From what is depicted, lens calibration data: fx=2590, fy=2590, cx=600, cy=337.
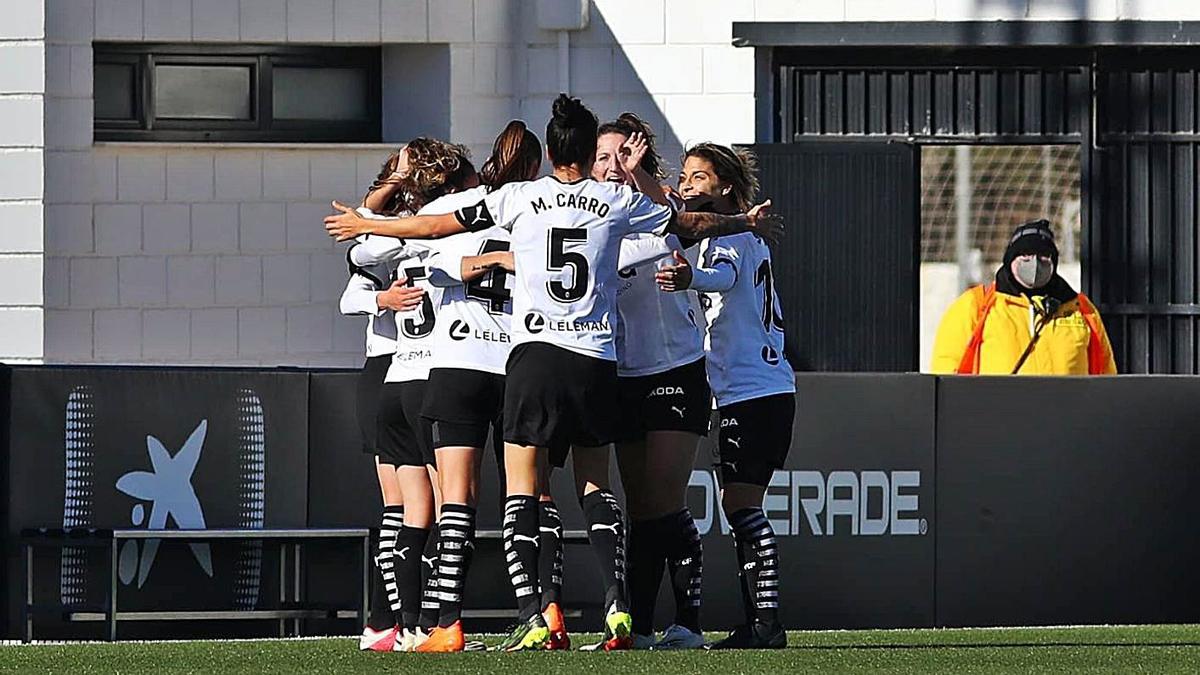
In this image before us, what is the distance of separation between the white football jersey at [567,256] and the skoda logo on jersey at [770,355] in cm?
76

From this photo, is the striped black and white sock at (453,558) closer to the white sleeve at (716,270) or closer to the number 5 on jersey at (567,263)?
the number 5 on jersey at (567,263)

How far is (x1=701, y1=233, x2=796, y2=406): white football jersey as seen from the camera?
8.72 metres

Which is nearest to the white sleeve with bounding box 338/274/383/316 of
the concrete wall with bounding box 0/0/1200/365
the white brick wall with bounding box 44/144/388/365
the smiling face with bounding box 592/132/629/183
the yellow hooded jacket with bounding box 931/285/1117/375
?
the smiling face with bounding box 592/132/629/183

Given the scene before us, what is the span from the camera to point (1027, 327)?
12.3 meters

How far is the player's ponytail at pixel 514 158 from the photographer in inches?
337

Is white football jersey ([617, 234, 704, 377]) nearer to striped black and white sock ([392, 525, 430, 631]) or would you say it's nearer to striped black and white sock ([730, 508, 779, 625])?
striped black and white sock ([730, 508, 779, 625])

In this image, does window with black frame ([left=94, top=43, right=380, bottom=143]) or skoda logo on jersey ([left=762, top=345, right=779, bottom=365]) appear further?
window with black frame ([left=94, top=43, right=380, bottom=143])

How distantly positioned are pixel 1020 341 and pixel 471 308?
4.50 metres

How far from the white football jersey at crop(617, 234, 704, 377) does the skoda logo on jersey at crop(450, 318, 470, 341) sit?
505 mm

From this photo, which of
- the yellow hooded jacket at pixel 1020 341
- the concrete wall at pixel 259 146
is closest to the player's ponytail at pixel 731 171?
the yellow hooded jacket at pixel 1020 341

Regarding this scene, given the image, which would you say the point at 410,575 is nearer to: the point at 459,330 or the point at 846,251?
the point at 459,330

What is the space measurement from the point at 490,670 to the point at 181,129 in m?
8.03

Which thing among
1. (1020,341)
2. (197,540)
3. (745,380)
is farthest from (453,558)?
(1020,341)

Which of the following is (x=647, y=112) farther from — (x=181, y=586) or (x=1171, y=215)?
(x=181, y=586)
